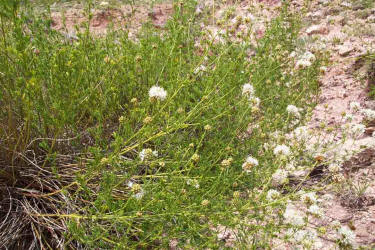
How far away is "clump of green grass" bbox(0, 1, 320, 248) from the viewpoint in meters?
1.81

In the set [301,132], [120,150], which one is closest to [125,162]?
[120,150]

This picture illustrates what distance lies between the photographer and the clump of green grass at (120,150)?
1807 millimetres

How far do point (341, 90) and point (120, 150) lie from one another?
11.0ft

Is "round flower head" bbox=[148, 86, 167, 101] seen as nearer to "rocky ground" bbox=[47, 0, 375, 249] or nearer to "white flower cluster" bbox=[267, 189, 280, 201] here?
"rocky ground" bbox=[47, 0, 375, 249]

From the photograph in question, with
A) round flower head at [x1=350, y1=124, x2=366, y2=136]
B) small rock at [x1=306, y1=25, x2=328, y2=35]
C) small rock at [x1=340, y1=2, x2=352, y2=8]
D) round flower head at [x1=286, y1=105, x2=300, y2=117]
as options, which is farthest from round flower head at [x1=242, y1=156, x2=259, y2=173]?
small rock at [x1=340, y1=2, x2=352, y2=8]

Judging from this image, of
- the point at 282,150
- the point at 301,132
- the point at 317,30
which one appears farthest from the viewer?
the point at 317,30

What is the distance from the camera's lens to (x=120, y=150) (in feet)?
7.18

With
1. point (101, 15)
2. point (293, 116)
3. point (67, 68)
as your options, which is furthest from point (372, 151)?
point (101, 15)

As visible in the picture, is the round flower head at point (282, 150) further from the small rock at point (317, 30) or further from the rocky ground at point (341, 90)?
the small rock at point (317, 30)

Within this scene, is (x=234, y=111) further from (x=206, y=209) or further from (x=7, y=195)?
(x=7, y=195)

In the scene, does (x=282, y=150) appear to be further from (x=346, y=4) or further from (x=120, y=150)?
(x=346, y=4)

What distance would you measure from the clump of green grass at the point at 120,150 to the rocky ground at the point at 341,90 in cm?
48

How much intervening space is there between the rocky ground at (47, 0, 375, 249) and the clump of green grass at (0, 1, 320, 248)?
48 cm

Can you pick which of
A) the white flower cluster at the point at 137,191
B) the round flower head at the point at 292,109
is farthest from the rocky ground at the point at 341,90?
the white flower cluster at the point at 137,191
